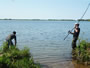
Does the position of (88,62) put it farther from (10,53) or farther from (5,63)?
(5,63)

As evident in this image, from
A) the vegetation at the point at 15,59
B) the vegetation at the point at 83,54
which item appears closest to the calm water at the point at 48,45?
the vegetation at the point at 83,54

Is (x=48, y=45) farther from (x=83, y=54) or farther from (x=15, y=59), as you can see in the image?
(x=15, y=59)

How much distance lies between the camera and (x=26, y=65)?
701 cm

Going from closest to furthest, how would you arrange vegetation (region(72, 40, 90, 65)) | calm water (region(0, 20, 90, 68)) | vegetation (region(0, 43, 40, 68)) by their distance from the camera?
1. vegetation (region(0, 43, 40, 68))
2. vegetation (region(72, 40, 90, 65))
3. calm water (region(0, 20, 90, 68))

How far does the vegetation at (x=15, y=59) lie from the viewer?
670 centimetres

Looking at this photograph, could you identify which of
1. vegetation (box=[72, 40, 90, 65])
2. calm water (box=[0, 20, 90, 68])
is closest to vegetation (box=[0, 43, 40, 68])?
calm water (box=[0, 20, 90, 68])

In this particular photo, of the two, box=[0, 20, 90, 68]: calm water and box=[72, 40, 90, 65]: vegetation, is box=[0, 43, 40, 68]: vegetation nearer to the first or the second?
box=[0, 20, 90, 68]: calm water

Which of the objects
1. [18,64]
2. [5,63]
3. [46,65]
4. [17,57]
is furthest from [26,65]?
[46,65]

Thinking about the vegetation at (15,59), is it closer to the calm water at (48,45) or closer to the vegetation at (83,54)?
the calm water at (48,45)

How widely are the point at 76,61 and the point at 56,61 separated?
1.36 metres

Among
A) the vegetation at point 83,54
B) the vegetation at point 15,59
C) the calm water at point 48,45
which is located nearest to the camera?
the vegetation at point 15,59

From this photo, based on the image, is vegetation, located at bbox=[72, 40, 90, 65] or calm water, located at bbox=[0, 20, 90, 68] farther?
calm water, located at bbox=[0, 20, 90, 68]

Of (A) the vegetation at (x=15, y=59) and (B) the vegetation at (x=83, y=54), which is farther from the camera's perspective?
(B) the vegetation at (x=83, y=54)

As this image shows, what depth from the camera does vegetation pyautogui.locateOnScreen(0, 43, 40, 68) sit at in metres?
6.70
